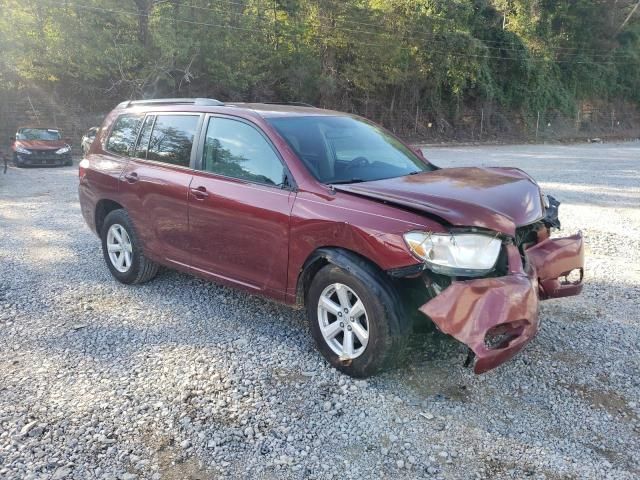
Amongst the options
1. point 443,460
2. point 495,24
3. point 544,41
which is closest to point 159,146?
point 443,460

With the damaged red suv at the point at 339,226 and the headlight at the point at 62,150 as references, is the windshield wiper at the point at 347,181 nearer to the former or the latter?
the damaged red suv at the point at 339,226

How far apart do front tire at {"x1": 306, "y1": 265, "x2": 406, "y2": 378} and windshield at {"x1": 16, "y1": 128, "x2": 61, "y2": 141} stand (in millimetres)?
19155

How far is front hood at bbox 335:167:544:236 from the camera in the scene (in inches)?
129

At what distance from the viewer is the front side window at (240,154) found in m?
4.07

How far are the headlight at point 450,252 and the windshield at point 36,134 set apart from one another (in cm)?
1984

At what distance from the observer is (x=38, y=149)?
18938mm

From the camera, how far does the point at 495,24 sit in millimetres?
39219

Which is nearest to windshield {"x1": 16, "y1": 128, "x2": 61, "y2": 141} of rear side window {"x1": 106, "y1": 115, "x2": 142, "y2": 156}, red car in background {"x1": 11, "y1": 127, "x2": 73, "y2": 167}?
red car in background {"x1": 11, "y1": 127, "x2": 73, "y2": 167}

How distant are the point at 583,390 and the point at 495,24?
4092 cm

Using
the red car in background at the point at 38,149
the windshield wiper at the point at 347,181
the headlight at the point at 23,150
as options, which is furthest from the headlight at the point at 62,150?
the windshield wiper at the point at 347,181

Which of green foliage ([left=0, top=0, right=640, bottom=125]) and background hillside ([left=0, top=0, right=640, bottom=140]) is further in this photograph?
background hillside ([left=0, top=0, right=640, bottom=140])

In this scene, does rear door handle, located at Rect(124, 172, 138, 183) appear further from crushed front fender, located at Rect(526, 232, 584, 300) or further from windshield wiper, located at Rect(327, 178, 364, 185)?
crushed front fender, located at Rect(526, 232, 584, 300)

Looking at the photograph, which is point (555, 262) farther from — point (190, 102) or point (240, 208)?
point (190, 102)

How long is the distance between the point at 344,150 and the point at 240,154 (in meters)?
0.83
